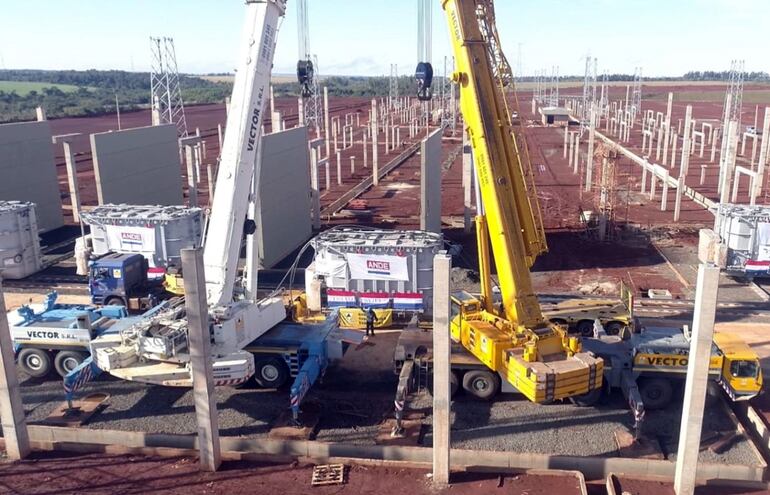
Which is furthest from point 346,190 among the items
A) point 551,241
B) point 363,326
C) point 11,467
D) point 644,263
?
point 11,467

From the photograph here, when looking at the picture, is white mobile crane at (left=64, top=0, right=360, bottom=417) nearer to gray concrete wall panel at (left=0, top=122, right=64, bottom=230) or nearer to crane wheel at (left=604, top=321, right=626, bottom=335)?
crane wheel at (left=604, top=321, right=626, bottom=335)

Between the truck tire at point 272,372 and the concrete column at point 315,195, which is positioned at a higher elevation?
the concrete column at point 315,195

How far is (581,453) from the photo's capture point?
43.8ft

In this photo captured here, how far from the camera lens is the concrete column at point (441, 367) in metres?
10.8

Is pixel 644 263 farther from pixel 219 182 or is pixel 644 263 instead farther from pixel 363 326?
pixel 219 182

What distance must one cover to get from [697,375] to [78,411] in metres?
13.7

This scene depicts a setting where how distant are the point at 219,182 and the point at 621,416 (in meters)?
11.1

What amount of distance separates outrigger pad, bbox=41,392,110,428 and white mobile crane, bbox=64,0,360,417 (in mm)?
558

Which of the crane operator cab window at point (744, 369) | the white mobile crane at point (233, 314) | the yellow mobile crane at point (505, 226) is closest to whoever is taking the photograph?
the yellow mobile crane at point (505, 226)

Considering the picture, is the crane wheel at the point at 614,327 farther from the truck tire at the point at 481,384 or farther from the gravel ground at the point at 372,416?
the truck tire at the point at 481,384

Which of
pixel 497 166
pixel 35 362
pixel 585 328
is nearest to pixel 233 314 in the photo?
pixel 35 362

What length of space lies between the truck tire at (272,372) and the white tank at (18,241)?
52.0 ft

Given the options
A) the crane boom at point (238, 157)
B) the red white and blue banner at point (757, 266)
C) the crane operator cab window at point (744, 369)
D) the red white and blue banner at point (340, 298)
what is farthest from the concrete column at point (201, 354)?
the red white and blue banner at point (757, 266)

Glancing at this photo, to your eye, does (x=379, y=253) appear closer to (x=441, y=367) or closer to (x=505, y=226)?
(x=505, y=226)
